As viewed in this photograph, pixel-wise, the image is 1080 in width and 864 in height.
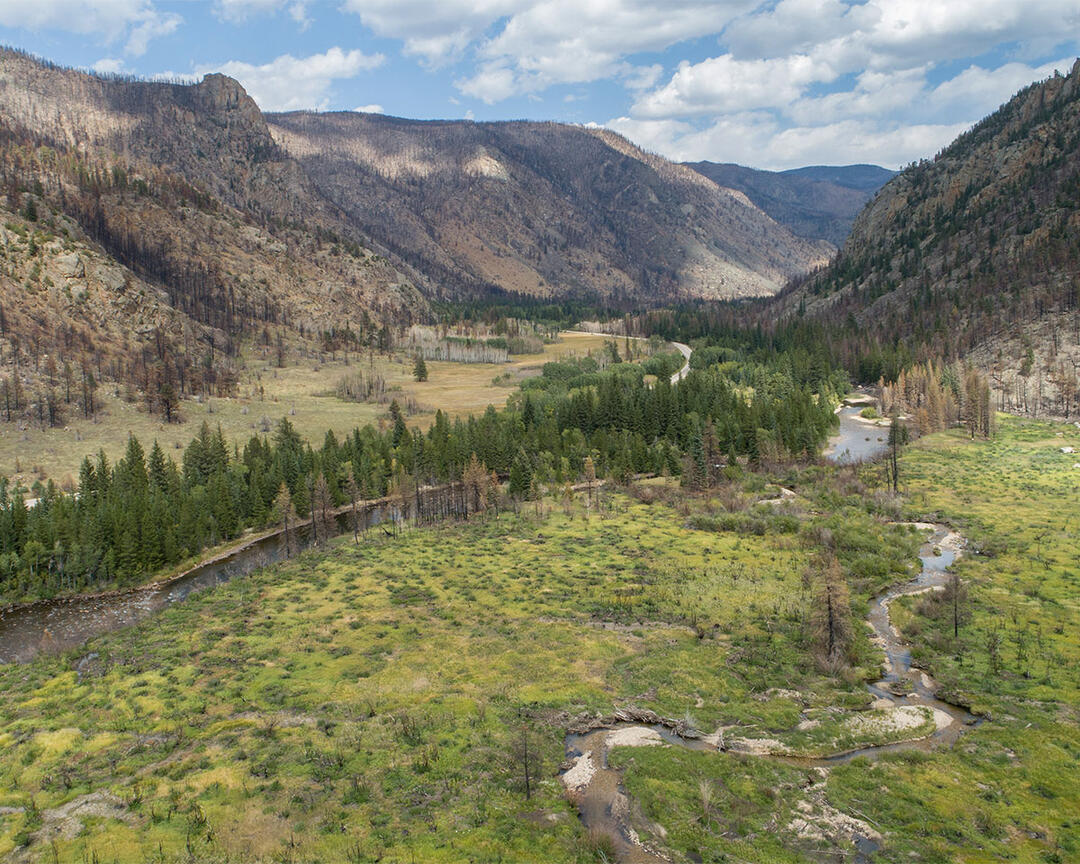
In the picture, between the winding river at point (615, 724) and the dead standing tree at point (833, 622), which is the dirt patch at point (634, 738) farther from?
the dead standing tree at point (833, 622)

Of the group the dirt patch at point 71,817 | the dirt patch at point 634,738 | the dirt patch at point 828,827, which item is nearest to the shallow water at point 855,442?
the dirt patch at point 634,738

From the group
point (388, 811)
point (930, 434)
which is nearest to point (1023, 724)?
point (388, 811)

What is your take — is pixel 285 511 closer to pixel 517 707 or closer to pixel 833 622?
pixel 517 707

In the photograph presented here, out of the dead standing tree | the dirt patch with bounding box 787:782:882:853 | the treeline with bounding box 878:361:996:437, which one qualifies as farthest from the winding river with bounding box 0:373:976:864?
the treeline with bounding box 878:361:996:437

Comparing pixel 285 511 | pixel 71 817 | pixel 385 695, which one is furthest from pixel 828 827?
pixel 285 511

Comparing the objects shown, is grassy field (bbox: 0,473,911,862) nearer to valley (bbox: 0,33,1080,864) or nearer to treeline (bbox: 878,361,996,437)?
valley (bbox: 0,33,1080,864)
